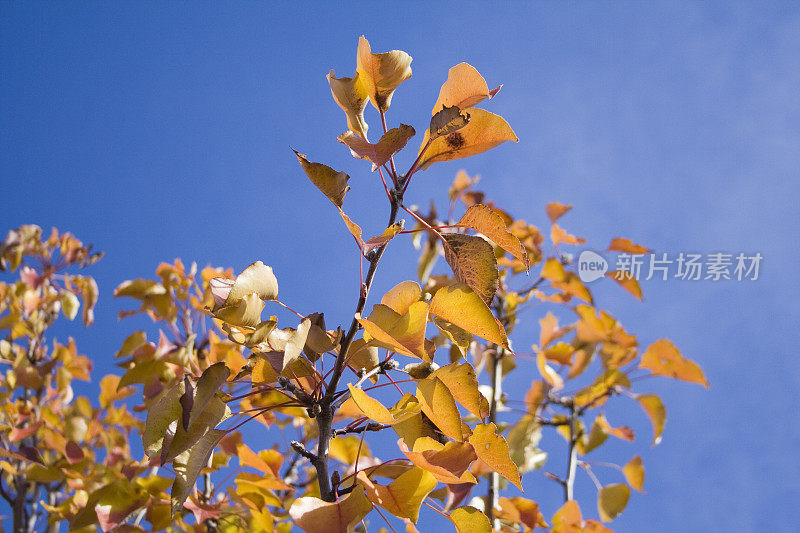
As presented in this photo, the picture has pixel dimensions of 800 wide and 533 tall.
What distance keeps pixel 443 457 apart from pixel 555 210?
117 cm

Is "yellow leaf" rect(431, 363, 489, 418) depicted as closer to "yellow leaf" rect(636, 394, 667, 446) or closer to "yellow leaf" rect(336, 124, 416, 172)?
"yellow leaf" rect(336, 124, 416, 172)

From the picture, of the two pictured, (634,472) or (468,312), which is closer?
(468,312)

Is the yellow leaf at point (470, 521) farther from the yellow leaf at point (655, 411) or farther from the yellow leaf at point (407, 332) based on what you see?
the yellow leaf at point (655, 411)

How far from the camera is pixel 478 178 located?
1.73 metres

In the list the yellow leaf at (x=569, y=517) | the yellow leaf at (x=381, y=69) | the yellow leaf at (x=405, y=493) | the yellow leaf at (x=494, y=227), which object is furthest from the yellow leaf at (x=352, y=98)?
the yellow leaf at (x=569, y=517)

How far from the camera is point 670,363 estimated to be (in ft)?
4.87

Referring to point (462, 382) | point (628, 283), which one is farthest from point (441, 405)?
point (628, 283)

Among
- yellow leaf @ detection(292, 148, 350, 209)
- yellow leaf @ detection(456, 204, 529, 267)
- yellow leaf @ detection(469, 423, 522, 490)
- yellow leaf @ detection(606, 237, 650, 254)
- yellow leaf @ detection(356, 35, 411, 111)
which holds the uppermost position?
yellow leaf @ detection(606, 237, 650, 254)

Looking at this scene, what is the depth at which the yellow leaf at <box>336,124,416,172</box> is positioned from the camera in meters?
0.65

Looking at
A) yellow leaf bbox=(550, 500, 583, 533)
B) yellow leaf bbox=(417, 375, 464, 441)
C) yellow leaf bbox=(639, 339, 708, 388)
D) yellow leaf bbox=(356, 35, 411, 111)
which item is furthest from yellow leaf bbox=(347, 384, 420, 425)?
yellow leaf bbox=(639, 339, 708, 388)

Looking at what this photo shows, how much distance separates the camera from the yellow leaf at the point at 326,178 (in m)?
0.68

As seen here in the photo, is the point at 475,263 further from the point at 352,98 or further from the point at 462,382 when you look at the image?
the point at 352,98

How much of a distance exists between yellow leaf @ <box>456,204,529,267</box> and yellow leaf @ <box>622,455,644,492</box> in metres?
1.08

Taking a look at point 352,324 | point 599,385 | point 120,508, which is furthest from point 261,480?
point 599,385
